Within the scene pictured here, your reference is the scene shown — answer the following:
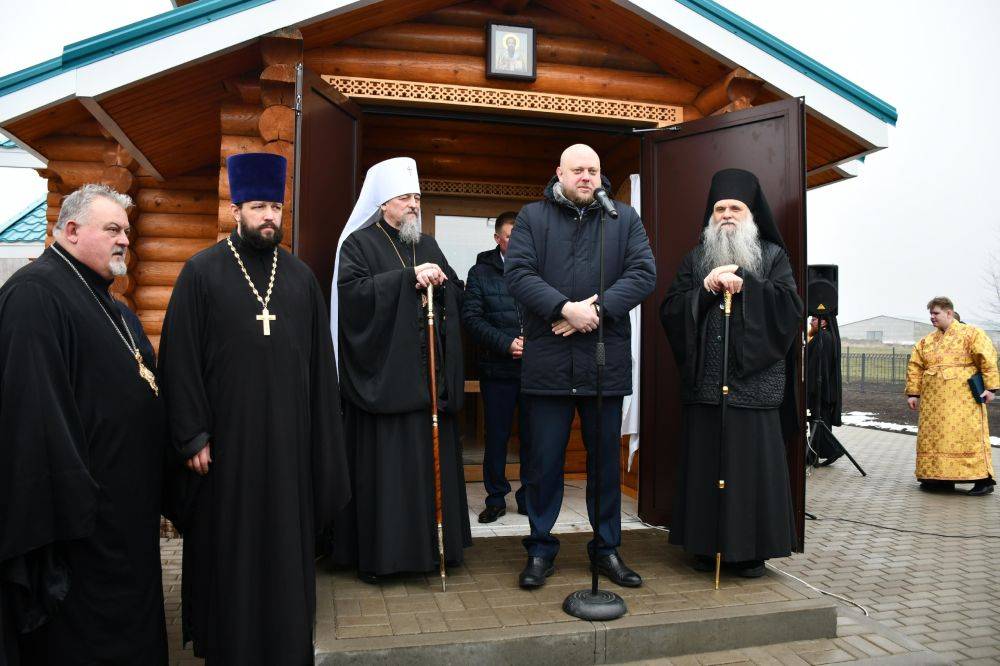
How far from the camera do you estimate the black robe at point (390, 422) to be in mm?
3686

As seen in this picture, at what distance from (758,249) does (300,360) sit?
94.4 inches

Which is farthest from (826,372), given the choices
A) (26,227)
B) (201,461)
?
(26,227)

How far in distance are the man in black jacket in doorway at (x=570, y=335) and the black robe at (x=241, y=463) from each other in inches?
43.5

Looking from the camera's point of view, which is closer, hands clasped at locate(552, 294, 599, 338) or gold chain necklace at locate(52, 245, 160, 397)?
gold chain necklace at locate(52, 245, 160, 397)

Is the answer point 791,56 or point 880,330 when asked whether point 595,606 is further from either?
point 880,330

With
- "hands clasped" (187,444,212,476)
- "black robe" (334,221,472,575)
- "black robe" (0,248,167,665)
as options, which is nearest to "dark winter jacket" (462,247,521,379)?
"black robe" (334,221,472,575)

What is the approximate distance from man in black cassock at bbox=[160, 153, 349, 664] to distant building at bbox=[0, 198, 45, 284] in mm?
9576

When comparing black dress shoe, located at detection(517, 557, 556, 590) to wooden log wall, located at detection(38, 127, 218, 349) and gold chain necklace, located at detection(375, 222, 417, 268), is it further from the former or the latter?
wooden log wall, located at detection(38, 127, 218, 349)

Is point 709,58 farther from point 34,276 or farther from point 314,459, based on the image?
point 34,276

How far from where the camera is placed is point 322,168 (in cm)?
434

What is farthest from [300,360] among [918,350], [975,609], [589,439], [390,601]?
[918,350]

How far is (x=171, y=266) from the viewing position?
659 centimetres

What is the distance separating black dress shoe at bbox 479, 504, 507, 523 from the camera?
514 centimetres

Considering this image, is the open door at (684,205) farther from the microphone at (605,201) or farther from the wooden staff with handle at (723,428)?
the microphone at (605,201)
